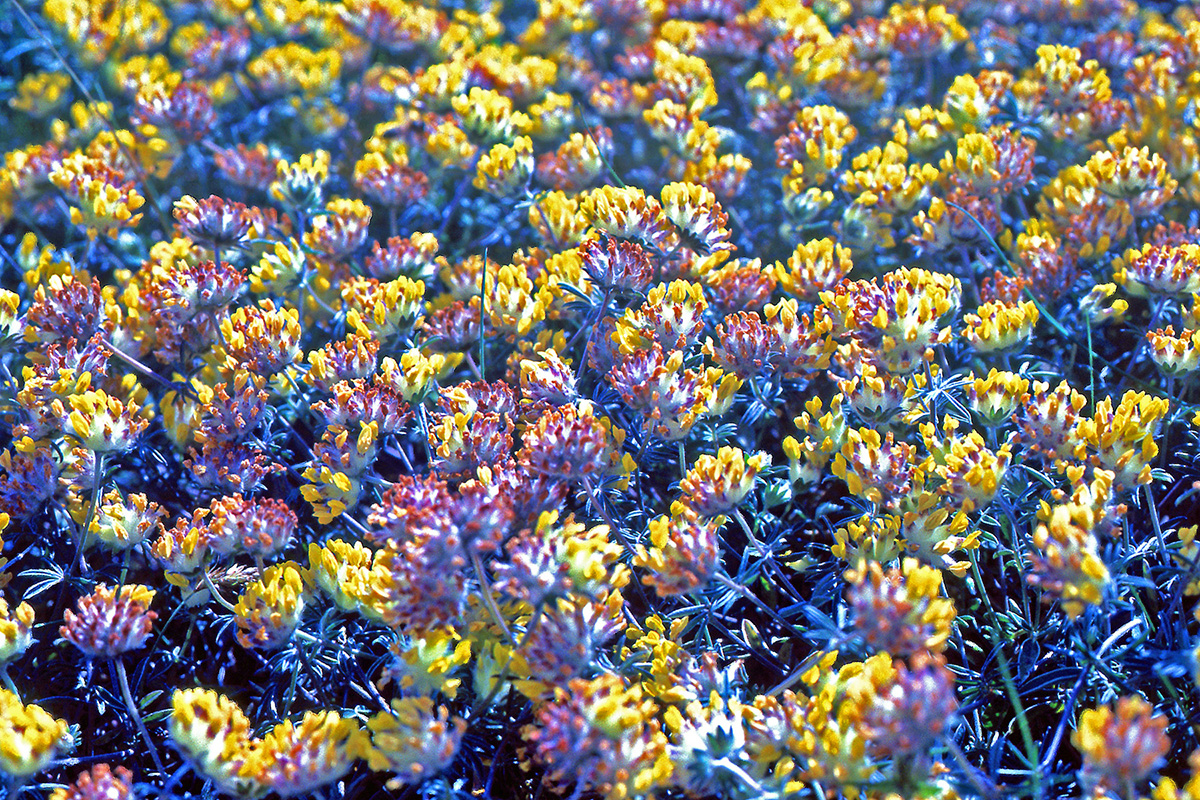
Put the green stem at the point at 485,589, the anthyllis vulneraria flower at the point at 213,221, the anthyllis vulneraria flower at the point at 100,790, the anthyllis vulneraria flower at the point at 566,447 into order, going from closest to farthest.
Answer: the anthyllis vulneraria flower at the point at 100,790 → the green stem at the point at 485,589 → the anthyllis vulneraria flower at the point at 566,447 → the anthyllis vulneraria flower at the point at 213,221

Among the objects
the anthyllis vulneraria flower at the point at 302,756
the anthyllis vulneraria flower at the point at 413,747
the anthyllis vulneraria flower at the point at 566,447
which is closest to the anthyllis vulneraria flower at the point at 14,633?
the anthyllis vulneraria flower at the point at 302,756

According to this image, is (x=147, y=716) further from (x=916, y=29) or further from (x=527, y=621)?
(x=916, y=29)

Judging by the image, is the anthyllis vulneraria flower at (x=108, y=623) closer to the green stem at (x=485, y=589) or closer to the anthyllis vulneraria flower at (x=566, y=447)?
the green stem at (x=485, y=589)

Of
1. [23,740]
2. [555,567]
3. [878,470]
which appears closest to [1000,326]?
[878,470]

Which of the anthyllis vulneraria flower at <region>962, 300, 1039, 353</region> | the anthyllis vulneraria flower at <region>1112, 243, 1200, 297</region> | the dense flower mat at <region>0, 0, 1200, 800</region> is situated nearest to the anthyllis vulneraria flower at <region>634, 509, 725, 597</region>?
the dense flower mat at <region>0, 0, 1200, 800</region>

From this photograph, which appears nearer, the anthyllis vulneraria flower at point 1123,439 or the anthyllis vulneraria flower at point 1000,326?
the anthyllis vulneraria flower at point 1123,439

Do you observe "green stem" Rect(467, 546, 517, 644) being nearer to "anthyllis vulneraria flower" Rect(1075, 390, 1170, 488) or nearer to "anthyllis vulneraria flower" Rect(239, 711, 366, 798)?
"anthyllis vulneraria flower" Rect(239, 711, 366, 798)

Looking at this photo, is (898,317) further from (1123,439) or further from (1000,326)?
(1123,439)
